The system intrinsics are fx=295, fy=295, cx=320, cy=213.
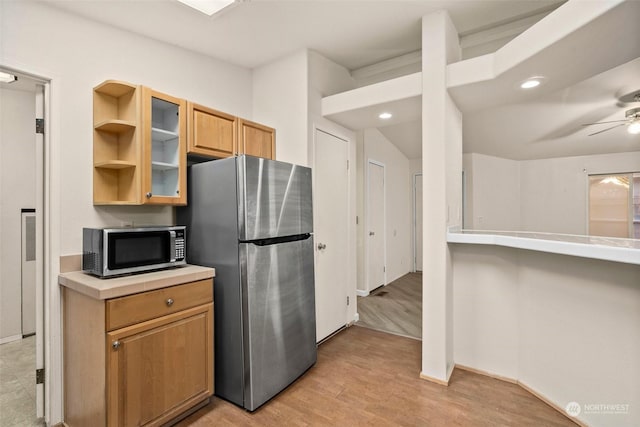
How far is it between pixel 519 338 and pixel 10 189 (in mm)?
4841

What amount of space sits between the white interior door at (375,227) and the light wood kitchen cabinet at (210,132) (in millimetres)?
2557

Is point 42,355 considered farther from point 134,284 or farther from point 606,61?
point 606,61

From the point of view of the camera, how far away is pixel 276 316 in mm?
2117

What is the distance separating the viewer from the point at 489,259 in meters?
2.37

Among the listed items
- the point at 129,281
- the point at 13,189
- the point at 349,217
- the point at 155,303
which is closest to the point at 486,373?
the point at 349,217

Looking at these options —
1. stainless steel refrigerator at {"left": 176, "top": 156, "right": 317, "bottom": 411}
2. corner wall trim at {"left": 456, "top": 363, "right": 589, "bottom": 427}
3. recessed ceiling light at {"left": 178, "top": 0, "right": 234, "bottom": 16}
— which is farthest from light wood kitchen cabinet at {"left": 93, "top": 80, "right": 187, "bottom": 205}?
corner wall trim at {"left": 456, "top": 363, "right": 589, "bottom": 427}

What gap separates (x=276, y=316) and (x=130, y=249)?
105cm

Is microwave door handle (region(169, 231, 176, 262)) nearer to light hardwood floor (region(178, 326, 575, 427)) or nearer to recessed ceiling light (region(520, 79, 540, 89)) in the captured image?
light hardwood floor (region(178, 326, 575, 427))

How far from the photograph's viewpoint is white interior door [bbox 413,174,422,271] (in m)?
6.25

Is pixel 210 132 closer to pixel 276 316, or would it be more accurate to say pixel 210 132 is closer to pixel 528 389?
pixel 276 316

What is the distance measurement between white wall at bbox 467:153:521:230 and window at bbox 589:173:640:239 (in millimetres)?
1171

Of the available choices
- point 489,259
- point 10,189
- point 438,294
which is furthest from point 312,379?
point 10,189

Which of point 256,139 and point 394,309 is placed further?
point 394,309

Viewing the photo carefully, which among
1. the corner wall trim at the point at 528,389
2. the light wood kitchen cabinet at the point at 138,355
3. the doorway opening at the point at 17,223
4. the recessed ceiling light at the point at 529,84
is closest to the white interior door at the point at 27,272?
the doorway opening at the point at 17,223
